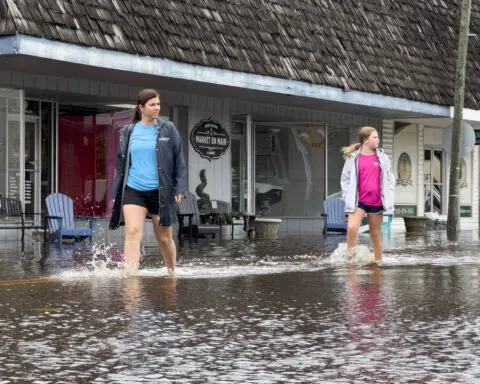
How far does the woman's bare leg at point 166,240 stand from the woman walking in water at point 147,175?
0.12 feet

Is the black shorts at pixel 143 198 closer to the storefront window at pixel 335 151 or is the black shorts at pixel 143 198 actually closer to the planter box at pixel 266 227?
the planter box at pixel 266 227

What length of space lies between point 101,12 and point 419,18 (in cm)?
1273

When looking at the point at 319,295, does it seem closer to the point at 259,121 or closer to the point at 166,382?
the point at 166,382

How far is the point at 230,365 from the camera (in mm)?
6047

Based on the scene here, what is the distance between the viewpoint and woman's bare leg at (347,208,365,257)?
14.1 m

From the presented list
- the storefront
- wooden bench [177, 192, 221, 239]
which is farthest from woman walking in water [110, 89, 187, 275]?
wooden bench [177, 192, 221, 239]

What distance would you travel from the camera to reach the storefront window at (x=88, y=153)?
73.4 ft

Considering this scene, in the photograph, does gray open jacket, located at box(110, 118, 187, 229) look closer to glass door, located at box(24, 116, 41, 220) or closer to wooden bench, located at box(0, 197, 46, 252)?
wooden bench, located at box(0, 197, 46, 252)

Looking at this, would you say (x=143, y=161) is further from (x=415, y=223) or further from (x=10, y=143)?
(x=415, y=223)

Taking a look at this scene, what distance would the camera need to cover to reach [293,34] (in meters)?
22.9

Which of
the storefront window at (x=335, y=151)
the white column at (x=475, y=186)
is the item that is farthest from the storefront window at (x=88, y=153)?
the white column at (x=475, y=186)

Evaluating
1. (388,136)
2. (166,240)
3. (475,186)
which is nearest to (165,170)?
(166,240)

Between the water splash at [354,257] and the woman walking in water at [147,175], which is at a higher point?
the woman walking in water at [147,175]

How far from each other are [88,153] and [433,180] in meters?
13.7
